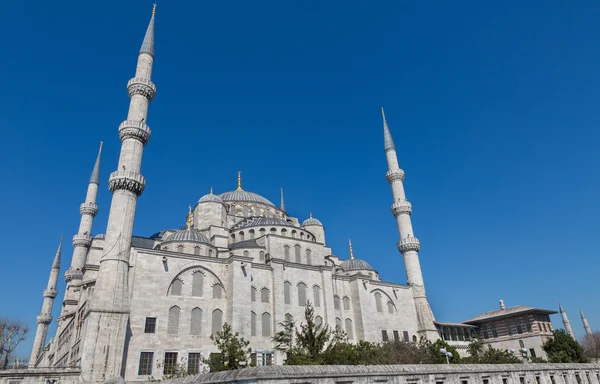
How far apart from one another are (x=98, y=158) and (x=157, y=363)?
2462cm

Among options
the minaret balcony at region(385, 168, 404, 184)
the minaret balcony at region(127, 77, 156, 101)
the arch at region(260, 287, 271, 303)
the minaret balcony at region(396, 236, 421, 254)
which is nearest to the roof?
the minaret balcony at region(396, 236, 421, 254)

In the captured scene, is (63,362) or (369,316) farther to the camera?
(369,316)

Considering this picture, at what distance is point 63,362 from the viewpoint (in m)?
24.8

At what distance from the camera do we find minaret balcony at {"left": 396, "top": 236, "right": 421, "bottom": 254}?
105 feet

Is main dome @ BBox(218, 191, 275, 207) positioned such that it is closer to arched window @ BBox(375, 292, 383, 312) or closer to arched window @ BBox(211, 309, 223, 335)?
arched window @ BBox(375, 292, 383, 312)

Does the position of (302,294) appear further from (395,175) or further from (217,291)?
(395,175)

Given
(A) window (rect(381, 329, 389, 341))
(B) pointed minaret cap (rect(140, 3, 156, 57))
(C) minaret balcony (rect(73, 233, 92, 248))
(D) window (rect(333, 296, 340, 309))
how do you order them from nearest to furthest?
(B) pointed minaret cap (rect(140, 3, 156, 57)) < (D) window (rect(333, 296, 340, 309)) < (A) window (rect(381, 329, 389, 341)) < (C) minaret balcony (rect(73, 233, 92, 248))

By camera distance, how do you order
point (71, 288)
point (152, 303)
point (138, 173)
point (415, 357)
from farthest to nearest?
point (71, 288), point (138, 173), point (152, 303), point (415, 357)

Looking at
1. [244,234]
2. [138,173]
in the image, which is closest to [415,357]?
[244,234]

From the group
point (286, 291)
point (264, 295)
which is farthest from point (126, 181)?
point (286, 291)

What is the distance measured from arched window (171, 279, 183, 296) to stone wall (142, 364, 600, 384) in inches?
438

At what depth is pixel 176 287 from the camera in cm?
2191

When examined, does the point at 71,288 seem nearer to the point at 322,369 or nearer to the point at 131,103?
the point at 131,103

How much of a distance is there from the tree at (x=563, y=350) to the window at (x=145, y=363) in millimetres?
24039
